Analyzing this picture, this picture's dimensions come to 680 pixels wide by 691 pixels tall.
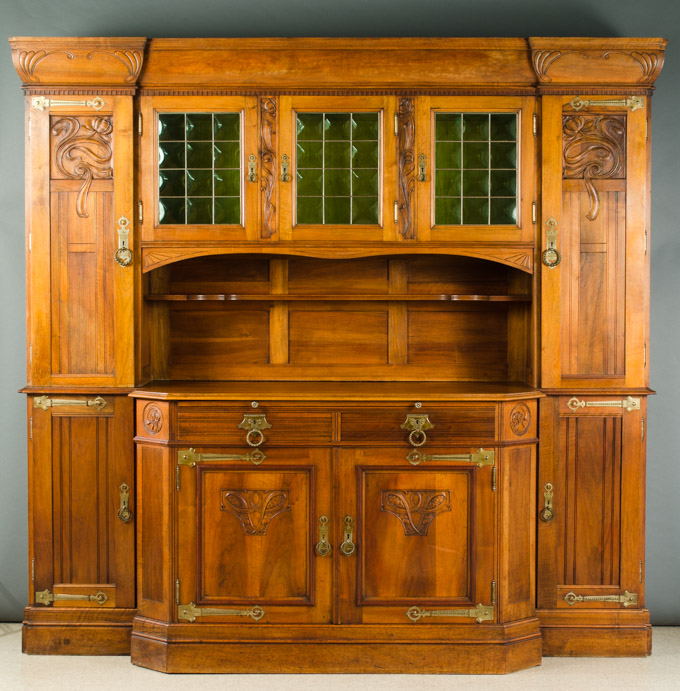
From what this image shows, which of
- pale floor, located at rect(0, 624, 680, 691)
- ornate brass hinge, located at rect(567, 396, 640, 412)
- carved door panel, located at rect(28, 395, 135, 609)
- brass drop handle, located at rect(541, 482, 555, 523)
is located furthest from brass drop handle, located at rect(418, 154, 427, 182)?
pale floor, located at rect(0, 624, 680, 691)

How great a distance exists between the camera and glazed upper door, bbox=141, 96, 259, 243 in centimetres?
317

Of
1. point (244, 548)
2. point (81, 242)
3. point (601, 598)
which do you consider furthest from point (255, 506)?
point (601, 598)

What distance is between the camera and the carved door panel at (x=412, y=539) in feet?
10.0

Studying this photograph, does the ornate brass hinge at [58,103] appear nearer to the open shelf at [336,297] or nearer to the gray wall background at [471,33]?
the gray wall background at [471,33]

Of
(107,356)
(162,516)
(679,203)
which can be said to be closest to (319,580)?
(162,516)

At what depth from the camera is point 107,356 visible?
10.5 feet

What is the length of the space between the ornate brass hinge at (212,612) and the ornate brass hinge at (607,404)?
158cm

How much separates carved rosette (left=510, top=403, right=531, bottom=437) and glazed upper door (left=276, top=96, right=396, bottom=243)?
90 centimetres

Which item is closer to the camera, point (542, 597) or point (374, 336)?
point (542, 597)

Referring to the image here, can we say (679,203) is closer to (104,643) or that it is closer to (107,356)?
(107,356)

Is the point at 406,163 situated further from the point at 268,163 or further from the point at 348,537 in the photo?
the point at 348,537

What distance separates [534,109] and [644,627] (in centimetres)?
230

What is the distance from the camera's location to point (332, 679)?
118 inches

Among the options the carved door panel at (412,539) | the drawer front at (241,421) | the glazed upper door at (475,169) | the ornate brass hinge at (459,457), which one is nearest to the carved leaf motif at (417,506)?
the carved door panel at (412,539)
